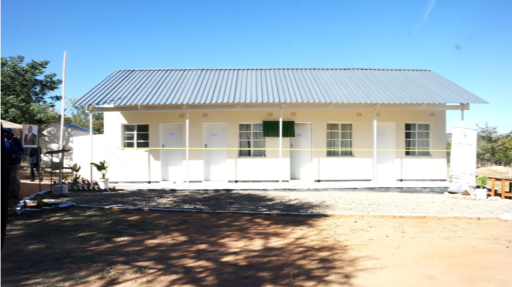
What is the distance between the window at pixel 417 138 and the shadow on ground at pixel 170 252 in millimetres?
7980

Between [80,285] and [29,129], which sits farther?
[29,129]

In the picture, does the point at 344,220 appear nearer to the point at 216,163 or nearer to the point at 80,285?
the point at 80,285

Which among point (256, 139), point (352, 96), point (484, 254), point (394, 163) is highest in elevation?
point (352, 96)

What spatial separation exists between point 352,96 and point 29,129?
10.6 metres

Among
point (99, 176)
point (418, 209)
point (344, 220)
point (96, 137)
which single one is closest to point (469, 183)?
point (418, 209)

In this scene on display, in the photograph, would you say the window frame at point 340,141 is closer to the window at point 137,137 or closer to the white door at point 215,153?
the white door at point 215,153

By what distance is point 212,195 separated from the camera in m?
11.5

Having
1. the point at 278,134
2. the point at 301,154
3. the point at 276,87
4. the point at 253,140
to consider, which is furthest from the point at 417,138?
the point at 253,140

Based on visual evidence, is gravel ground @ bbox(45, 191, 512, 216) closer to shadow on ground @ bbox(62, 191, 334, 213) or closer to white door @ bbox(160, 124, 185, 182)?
shadow on ground @ bbox(62, 191, 334, 213)

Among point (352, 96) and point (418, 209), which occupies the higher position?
point (352, 96)

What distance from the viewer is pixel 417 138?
47.0 feet

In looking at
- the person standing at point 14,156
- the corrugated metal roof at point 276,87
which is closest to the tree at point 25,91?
the corrugated metal roof at point 276,87

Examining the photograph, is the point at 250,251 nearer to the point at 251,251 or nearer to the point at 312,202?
the point at 251,251

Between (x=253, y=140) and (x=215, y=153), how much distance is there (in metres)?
1.54
